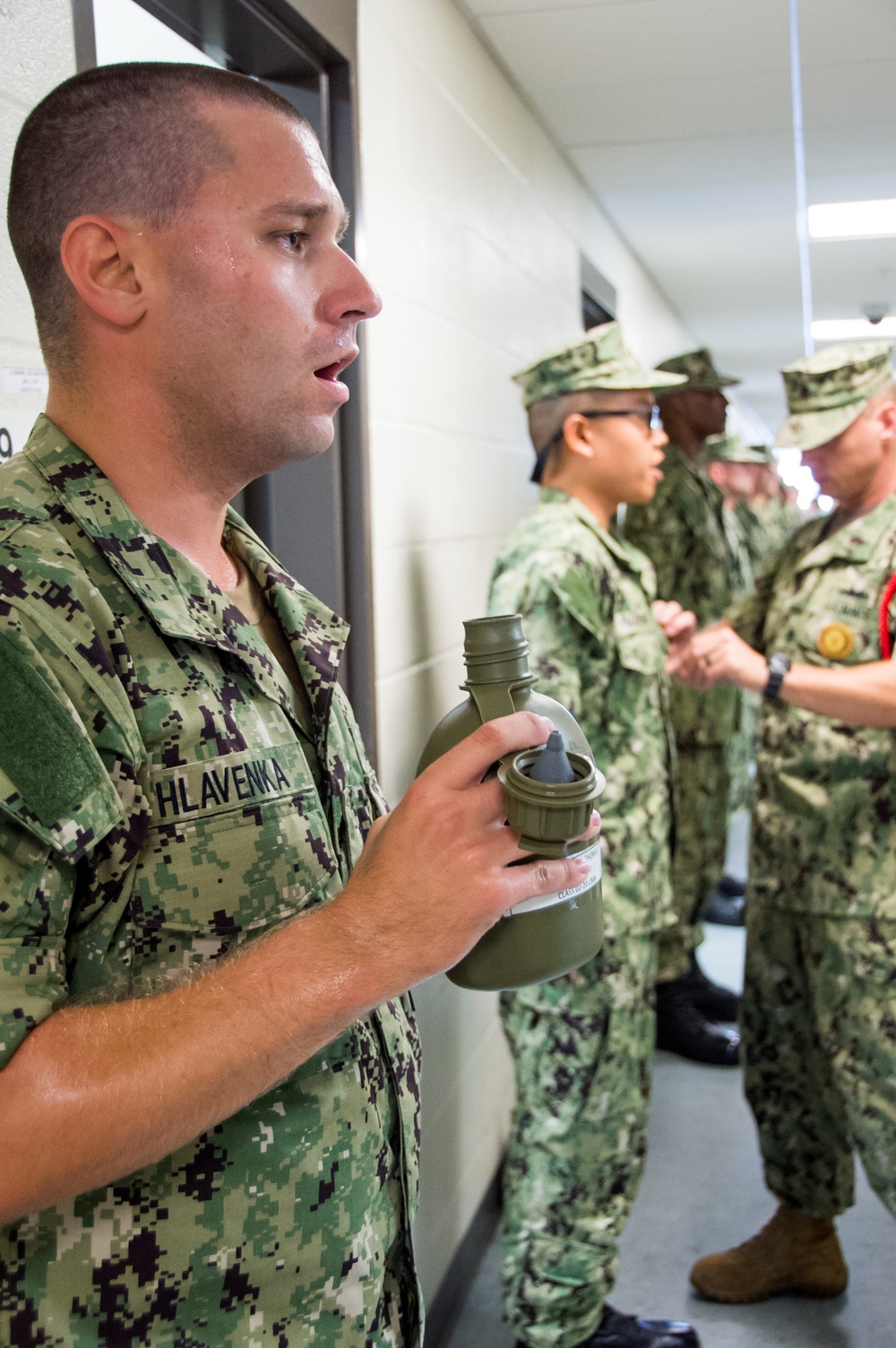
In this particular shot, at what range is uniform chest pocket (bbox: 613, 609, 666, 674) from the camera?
6.81 ft

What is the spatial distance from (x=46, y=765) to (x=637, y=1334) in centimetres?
187

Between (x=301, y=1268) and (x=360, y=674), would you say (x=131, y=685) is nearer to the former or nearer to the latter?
(x=301, y=1268)

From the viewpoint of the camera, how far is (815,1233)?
2.31 meters

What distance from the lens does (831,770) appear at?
2188 millimetres

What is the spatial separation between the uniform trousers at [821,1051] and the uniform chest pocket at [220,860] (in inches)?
60.2

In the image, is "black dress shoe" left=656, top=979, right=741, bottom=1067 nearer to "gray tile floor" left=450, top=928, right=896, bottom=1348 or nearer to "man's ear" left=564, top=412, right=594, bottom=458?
"gray tile floor" left=450, top=928, right=896, bottom=1348

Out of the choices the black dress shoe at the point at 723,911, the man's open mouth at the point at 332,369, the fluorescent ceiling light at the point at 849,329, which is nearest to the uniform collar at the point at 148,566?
the man's open mouth at the point at 332,369

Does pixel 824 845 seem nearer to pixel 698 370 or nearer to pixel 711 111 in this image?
pixel 698 370

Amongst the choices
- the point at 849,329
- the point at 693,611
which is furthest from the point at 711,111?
the point at 849,329

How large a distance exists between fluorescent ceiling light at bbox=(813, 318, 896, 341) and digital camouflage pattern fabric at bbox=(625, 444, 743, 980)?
401 cm

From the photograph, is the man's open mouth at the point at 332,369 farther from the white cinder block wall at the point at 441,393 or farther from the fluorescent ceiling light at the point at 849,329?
the fluorescent ceiling light at the point at 849,329

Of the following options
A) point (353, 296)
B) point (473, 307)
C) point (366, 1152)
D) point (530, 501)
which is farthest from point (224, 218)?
point (530, 501)

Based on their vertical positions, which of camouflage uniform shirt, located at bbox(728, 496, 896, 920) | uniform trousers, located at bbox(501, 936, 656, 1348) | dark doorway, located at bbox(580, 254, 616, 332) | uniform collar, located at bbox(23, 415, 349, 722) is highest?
dark doorway, located at bbox(580, 254, 616, 332)

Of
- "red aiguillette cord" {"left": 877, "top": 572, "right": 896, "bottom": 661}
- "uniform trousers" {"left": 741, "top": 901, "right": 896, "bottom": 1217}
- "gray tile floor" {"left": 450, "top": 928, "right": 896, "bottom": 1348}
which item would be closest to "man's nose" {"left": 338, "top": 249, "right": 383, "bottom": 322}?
"red aiguillette cord" {"left": 877, "top": 572, "right": 896, "bottom": 661}
